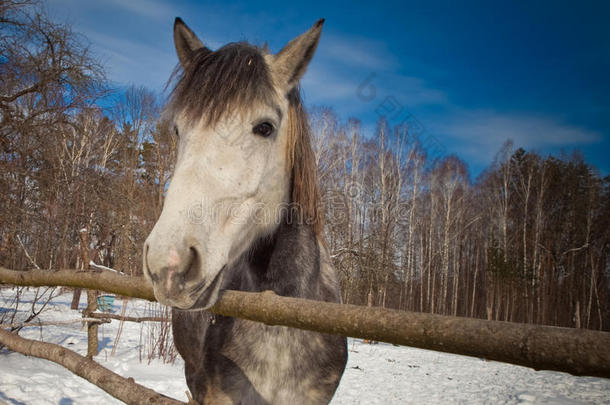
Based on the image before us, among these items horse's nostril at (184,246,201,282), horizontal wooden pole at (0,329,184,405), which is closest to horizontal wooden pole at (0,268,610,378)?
horse's nostril at (184,246,201,282)

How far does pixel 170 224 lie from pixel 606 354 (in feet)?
4.24

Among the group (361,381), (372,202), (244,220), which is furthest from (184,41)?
(372,202)

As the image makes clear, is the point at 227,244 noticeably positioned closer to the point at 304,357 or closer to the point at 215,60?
the point at 304,357

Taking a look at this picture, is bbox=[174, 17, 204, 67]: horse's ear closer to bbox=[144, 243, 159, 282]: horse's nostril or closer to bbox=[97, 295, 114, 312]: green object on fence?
bbox=[144, 243, 159, 282]: horse's nostril

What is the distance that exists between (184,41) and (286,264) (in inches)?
65.5

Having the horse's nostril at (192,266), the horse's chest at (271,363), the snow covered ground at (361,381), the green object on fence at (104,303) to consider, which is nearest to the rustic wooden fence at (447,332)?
the horse's nostril at (192,266)

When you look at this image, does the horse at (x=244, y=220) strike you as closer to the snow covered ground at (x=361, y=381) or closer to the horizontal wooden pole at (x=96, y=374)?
the horizontal wooden pole at (x=96, y=374)

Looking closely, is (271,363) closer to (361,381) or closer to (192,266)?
(192,266)

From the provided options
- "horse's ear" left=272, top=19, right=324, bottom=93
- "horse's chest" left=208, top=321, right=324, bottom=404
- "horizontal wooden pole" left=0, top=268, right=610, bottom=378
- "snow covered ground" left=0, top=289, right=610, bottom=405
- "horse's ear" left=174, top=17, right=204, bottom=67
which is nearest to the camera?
"horizontal wooden pole" left=0, top=268, right=610, bottom=378

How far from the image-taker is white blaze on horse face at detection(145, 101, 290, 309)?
1307mm

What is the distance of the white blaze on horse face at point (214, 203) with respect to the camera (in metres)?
1.31

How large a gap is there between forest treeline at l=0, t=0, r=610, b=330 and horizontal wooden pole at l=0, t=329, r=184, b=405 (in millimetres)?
4403

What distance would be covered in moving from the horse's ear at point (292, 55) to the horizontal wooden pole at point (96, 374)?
186 centimetres

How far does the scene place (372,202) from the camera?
850 inches
